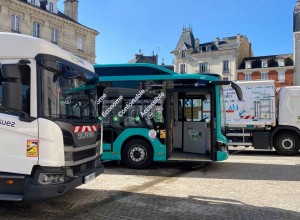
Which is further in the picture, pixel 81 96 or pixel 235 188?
pixel 235 188

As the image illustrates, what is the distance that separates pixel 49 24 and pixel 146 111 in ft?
99.3

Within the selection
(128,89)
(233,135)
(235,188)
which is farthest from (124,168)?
(233,135)

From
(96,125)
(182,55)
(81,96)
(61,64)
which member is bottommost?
(96,125)

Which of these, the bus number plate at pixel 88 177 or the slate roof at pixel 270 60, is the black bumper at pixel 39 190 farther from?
the slate roof at pixel 270 60

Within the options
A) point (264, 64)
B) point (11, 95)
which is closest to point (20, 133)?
point (11, 95)

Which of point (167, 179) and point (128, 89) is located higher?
point (128, 89)

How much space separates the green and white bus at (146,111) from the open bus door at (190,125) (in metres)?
0.28

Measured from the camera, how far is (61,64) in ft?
18.4

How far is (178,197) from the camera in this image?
6.91 meters

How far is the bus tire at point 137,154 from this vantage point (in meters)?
9.93

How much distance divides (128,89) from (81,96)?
3730 mm

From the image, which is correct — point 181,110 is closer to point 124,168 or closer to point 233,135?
point 124,168

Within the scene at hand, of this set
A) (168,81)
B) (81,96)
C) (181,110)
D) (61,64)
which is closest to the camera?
(61,64)

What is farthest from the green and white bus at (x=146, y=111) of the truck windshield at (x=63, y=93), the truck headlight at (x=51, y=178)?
the truck headlight at (x=51, y=178)
